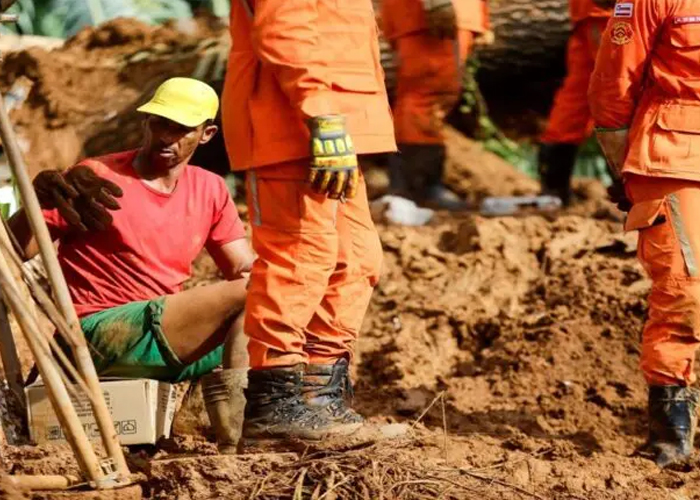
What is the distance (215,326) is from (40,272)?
1.73 meters

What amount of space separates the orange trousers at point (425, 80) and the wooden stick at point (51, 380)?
490cm

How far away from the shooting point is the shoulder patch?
5277 millimetres

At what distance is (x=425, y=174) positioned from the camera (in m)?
8.98

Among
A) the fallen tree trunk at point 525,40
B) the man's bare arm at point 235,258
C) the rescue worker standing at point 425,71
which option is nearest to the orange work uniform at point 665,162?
the man's bare arm at point 235,258

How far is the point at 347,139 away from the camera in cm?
454

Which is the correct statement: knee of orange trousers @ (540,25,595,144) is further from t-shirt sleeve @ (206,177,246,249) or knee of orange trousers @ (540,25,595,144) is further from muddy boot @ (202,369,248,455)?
muddy boot @ (202,369,248,455)

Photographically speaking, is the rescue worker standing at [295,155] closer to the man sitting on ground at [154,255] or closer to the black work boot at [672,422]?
the man sitting on ground at [154,255]

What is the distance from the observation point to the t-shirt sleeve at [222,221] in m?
5.62

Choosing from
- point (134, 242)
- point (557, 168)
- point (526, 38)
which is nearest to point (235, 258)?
point (134, 242)

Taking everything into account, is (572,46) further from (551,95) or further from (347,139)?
(347,139)

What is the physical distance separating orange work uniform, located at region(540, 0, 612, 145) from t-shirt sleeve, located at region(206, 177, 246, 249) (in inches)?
132

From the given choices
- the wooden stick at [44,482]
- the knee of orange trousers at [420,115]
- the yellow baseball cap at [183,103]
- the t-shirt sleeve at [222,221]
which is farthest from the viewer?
the knee of orange trousers at [420,115]

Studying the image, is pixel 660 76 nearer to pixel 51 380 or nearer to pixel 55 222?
pixel 55 222

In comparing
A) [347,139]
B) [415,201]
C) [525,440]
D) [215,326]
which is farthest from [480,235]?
[347,139]
